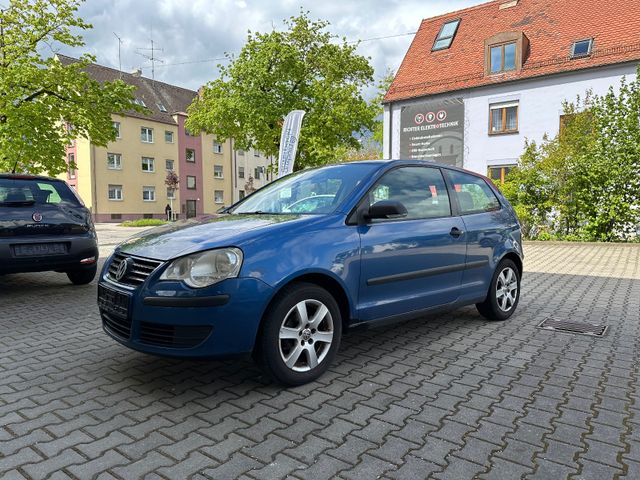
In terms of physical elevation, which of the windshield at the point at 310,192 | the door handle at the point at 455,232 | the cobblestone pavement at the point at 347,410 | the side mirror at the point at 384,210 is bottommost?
the cobblestone pavement at the point at 347,410

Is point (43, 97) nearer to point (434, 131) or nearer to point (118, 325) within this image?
point (118, 325)

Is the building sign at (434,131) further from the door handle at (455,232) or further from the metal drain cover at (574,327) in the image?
the door handle at (455,232)

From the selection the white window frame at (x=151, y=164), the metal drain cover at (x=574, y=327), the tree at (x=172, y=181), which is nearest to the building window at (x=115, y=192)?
the white window frame at (x=151, y=164)

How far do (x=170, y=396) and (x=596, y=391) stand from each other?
2841 millimetres

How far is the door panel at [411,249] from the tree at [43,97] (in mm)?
10552

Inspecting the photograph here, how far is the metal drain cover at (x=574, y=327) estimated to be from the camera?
16.1 ft

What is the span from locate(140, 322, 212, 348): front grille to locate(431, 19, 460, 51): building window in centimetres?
2512

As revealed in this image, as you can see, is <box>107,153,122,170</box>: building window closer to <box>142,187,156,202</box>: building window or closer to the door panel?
<box>142,187,156,202</box>: building window

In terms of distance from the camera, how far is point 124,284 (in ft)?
10.7

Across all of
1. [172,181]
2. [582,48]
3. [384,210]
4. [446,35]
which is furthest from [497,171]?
[172,181]

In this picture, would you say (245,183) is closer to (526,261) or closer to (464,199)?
(526,261)

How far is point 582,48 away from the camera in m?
20.4

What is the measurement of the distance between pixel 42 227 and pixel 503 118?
1991 centimetres

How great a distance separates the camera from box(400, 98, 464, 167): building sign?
74.4 ft
